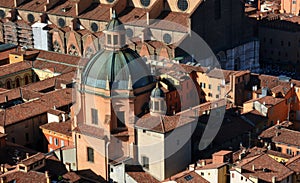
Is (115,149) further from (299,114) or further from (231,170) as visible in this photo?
(299,114)

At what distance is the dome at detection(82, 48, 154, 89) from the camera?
35625 mm

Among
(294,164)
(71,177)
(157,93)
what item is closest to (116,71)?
(157,93)

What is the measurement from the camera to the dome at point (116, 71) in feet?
117

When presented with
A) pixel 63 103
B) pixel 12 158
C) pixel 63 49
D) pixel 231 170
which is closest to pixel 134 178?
pixel 231 170

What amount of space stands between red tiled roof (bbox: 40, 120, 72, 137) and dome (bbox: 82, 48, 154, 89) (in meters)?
4.76

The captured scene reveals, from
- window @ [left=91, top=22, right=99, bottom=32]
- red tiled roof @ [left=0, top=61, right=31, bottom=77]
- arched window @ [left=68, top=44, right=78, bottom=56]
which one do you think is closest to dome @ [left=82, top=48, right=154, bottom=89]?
red tiled roof @ [left=0, top=61, right=31, bottom=77]

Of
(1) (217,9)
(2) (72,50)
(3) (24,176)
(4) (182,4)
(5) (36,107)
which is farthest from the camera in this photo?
(2) (72,50)

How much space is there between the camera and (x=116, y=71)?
35688 mm

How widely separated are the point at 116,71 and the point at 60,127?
692 cm

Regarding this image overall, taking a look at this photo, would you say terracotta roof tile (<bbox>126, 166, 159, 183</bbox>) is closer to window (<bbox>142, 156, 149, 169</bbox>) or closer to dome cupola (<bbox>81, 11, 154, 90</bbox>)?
window (<bbox>142, 156, 149, 169</bbox>)

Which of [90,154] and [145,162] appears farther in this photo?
[90,154]

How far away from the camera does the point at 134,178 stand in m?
34.9

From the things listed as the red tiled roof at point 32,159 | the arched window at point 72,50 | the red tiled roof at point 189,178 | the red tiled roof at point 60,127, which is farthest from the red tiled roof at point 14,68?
the red tiled roof at point 189,178

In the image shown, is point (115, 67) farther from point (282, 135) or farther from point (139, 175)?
point (282, 135)
